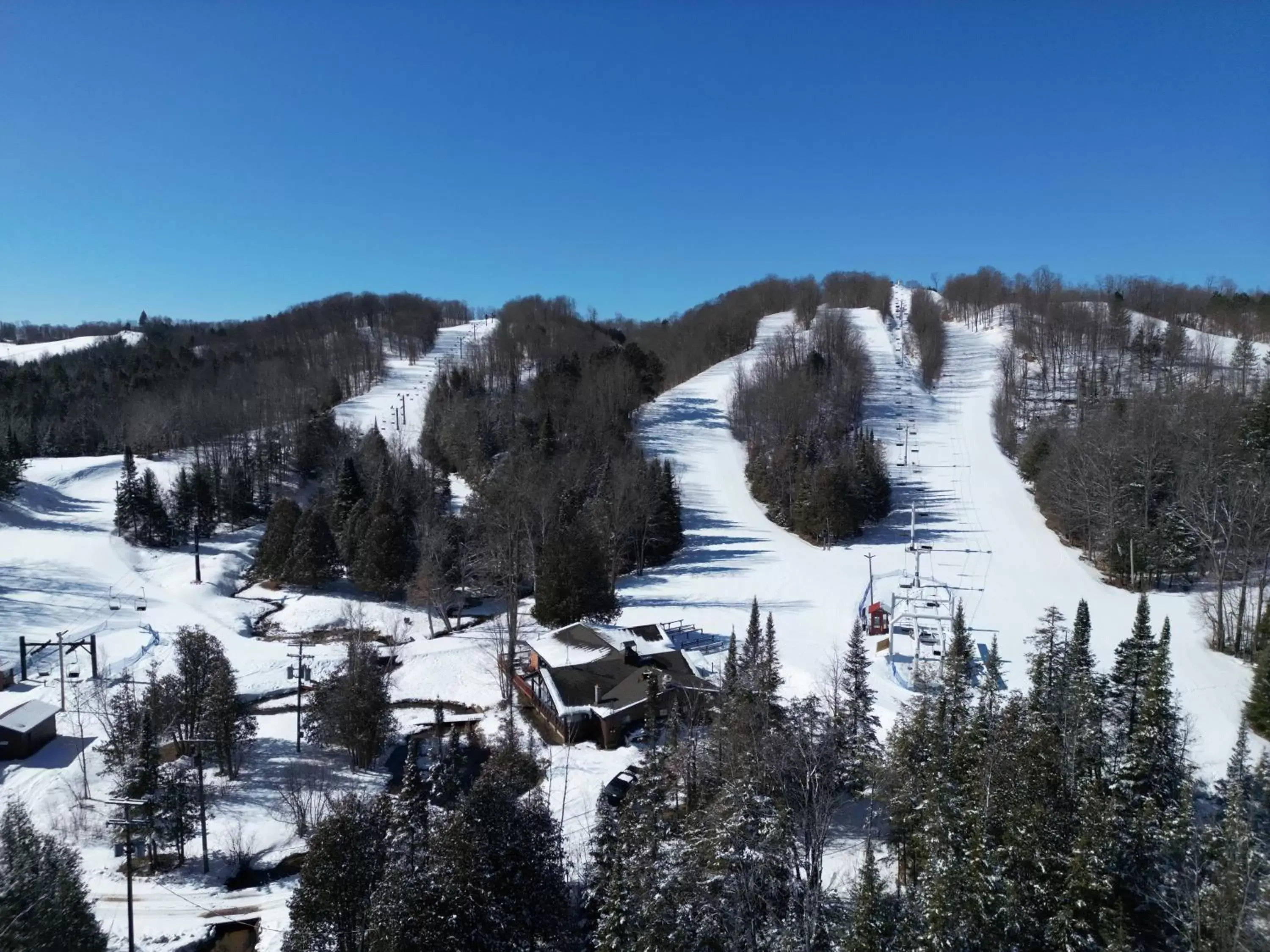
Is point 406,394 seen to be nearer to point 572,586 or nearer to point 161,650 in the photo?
point 161,650

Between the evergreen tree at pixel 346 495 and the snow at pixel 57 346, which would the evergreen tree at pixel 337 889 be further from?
the snow at pixel 57 346

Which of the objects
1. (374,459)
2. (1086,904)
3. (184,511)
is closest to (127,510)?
(184,511)

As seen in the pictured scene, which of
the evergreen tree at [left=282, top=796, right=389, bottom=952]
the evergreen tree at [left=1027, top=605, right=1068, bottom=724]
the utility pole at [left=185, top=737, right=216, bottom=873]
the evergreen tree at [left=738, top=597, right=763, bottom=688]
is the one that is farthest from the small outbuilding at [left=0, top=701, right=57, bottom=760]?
the evergreen tree at [left=1027, top=605, right=1068, bottom=724]

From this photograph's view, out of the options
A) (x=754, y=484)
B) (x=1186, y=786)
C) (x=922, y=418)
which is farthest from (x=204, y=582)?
(x=922, y=418)

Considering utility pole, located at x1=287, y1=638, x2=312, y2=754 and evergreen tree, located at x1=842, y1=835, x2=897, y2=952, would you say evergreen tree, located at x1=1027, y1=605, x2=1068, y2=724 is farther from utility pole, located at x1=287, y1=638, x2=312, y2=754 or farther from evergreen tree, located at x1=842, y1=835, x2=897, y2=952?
utility pole, located at x1=287, y1=638, x2=312, y2=754

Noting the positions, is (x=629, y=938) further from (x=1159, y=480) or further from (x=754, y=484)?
(x=754, y=484)
